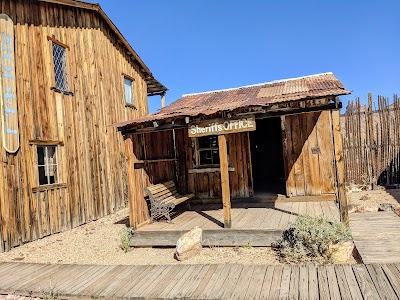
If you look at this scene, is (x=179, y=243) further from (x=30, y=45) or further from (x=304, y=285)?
(x=30, y=45)

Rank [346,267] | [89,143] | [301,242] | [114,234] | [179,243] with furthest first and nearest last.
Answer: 1. [89,143]
2. [114,234]
3. [179,243]
4. [301,242]
5. [346,267]

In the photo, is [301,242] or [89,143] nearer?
[301,242]

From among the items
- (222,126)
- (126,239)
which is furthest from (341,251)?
(126,239)

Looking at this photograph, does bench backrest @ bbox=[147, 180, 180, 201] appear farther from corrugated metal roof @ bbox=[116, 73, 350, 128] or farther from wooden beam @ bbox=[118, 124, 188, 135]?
corrugated metal roof @ bbox=[116, 73, 350, 128]

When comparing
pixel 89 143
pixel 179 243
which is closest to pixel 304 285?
pixel 179 243

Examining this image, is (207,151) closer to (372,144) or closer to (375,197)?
(375,197)

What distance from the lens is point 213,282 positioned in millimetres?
4734

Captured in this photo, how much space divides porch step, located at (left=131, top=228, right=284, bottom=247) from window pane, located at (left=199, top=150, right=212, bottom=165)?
3.44 m

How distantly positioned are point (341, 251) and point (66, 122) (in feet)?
Result: 28.4

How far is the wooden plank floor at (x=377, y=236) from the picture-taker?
5289 millimetres

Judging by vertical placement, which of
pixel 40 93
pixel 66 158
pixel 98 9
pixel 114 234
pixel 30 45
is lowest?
pixel 114 234

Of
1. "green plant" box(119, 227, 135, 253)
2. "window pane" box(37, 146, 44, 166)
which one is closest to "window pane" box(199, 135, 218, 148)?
"green plant" box(119, 227, 135, 253)

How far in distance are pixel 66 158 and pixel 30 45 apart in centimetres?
348

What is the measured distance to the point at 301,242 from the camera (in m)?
5.74
